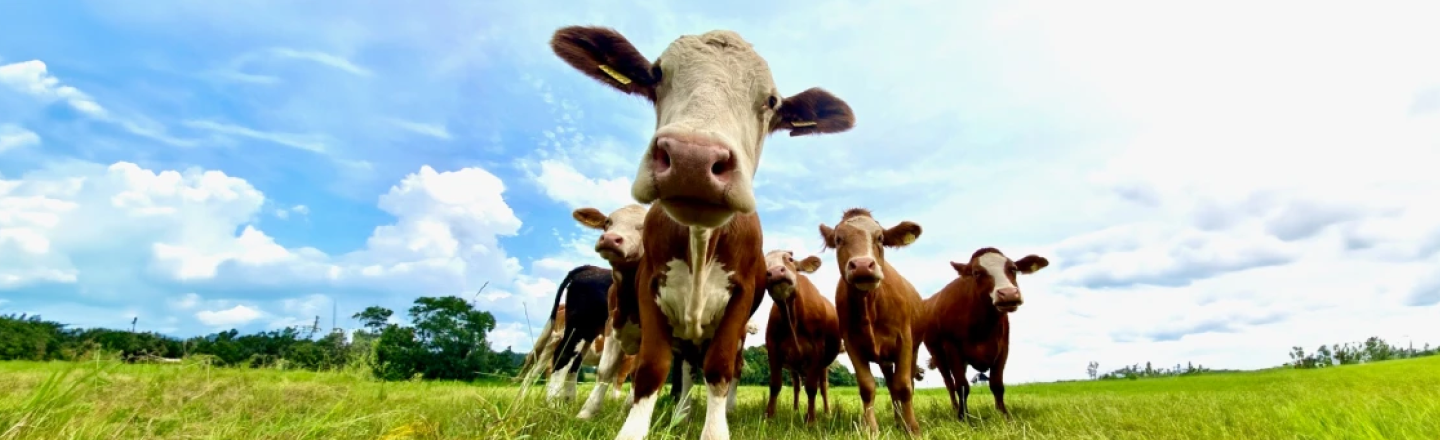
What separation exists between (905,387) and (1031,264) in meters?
3.67

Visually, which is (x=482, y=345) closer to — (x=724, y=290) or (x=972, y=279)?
(x=724, y=290)

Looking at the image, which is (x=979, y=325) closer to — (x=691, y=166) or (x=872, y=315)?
(x=872, y=315)

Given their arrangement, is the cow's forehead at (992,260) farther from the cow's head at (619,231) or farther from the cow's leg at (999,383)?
the cow's head at (619,231)

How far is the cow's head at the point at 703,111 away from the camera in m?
2.73

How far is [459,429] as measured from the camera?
300cm

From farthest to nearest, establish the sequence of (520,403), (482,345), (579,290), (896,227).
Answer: (579,290), (896,227), (482,345), (520,403)

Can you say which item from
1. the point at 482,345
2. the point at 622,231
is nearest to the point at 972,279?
the point at 622,231

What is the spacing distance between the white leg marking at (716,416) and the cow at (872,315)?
62.6 inches

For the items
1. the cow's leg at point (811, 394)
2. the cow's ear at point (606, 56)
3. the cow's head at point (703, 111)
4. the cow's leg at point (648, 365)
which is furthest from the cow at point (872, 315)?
the cow's ear at point (606, 56)

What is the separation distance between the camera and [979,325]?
786cm

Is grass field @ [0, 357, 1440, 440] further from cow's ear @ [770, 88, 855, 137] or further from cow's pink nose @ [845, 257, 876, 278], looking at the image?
cow's ear @ [770, 88, 855, 137]

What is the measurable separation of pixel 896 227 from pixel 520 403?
4.73m

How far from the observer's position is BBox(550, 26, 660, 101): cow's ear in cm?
446

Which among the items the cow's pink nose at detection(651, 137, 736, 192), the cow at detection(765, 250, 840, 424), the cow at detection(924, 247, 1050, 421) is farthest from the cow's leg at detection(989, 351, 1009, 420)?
the cow's pink nose at detection(651, 137, 736, 192)
